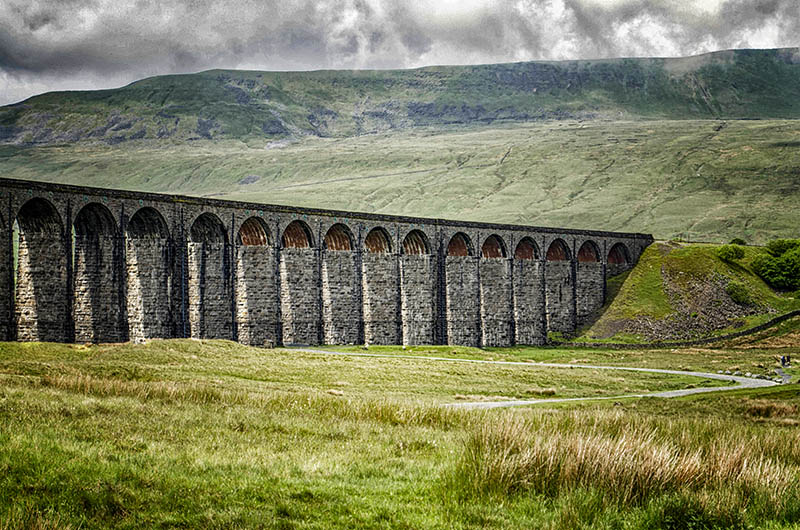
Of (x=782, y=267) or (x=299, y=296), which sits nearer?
(x=299, y=296)

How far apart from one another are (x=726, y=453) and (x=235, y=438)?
9794 millimetres

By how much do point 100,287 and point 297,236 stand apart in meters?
19.9

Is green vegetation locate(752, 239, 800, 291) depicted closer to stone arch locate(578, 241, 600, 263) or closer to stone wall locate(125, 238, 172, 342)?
stone arch locate(578, 241, 600, 263)

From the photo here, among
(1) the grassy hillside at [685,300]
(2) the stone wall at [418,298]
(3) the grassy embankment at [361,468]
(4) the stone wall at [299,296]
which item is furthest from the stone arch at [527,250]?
(3) the grassy embankment at [361,468]

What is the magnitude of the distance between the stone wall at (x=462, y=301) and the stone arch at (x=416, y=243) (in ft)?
9.93

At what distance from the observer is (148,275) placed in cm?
6059

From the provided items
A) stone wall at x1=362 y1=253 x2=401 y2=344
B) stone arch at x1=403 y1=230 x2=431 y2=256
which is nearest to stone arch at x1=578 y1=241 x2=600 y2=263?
stone arch at x1=403 y1=230 x2=431 y2=256

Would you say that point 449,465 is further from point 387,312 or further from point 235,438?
point 387,312

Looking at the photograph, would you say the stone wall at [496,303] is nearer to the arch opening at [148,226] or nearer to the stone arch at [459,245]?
the stone arch at [459,245]

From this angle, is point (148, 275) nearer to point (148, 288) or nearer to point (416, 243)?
point (148, 288)

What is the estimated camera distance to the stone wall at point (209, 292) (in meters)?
63.2

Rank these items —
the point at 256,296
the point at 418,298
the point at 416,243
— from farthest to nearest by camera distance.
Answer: the point at 416,243 → the point at 418,298 → the point at 256,296

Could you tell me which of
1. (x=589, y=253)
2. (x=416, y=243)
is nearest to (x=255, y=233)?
(x=416, y=243)

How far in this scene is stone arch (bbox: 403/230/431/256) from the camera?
8275 cm
